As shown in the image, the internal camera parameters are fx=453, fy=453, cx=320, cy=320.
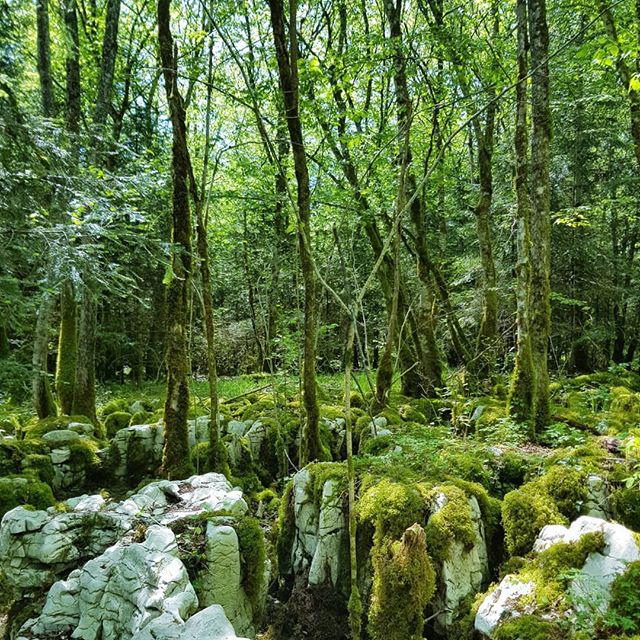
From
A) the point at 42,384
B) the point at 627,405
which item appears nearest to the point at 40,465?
the point at 42,384

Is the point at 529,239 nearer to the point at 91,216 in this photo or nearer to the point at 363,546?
the point at 363,546

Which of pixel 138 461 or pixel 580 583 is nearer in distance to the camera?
pixel 580 583

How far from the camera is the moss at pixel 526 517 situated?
3898 millimetres

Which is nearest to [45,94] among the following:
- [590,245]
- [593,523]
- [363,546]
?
[363,546]

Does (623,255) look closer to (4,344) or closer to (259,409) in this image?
(259,409)

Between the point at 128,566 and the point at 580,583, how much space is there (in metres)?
3.29

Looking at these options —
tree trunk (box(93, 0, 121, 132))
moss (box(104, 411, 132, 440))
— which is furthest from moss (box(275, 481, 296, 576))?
tree trunk (box(93, 0, 121, 132))

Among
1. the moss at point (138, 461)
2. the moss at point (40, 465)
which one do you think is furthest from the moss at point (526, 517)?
the moss at point (40, 465)

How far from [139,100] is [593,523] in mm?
17691

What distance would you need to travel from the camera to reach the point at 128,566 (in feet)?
11.8

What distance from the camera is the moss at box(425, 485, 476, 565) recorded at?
3.78m

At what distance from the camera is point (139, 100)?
15.9 metres

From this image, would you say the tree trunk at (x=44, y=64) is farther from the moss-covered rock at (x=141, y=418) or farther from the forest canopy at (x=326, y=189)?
the moss-covered rock at (x=141, y=418)

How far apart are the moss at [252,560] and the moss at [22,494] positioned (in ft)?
9.12
